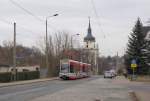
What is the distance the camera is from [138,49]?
7100cm

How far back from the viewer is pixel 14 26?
48000 mm

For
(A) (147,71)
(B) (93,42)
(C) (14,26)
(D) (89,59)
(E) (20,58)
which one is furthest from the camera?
(B) (93,42)

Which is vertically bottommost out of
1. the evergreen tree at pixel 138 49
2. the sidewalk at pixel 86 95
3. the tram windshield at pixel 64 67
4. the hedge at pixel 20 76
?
the sidewalk at pixel 86 95

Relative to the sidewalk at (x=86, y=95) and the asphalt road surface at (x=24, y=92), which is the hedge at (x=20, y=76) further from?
the sidewalk at (x=86, y=95)

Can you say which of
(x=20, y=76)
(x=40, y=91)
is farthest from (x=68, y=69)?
(x=40, y=91)

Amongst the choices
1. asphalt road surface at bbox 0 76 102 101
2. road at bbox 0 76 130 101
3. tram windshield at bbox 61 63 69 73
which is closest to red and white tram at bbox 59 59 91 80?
tram windshield at bbox 61 63 69 73

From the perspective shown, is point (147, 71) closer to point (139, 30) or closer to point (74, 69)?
point (139, 30)

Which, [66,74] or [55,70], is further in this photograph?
[55,70]

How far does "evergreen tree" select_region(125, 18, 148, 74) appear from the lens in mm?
70125

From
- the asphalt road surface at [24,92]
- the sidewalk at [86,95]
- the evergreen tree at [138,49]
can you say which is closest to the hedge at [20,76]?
the asphalt road surface at [24,92]

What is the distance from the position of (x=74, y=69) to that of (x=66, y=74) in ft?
6.02

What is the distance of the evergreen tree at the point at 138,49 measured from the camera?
7012 cm

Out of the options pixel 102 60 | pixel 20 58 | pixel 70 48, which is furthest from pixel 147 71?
pixel 102 60

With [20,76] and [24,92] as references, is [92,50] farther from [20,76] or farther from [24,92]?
[24,92]
